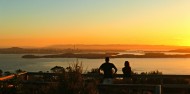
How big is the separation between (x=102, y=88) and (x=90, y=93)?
1.47 meters

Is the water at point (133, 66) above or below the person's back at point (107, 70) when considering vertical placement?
below

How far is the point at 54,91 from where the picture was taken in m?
9.74

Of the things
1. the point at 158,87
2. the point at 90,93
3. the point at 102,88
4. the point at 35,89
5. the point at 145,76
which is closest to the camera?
the point at 90,93

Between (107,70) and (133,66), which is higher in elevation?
(107,70)

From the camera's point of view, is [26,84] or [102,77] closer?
[26,84]

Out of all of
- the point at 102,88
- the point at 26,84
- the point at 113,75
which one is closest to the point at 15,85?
the point at 26,84

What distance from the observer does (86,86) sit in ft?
32.7

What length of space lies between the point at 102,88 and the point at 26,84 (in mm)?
2710

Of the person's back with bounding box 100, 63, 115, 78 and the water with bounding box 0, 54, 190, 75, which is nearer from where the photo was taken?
the person's back with bounding box 100, 63, 115, 78

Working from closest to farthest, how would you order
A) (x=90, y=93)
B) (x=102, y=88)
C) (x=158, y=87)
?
(x=90, y=93) < (x=158, y=87) < (x=102, y=88)

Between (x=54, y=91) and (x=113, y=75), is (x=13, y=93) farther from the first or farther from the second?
(x=113, y=75)

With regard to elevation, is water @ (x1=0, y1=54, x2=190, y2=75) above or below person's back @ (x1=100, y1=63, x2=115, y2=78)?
below

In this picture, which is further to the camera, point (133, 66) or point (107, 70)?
point (133, 66)

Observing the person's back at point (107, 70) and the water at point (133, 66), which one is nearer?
the person's back at point (107, 70)
